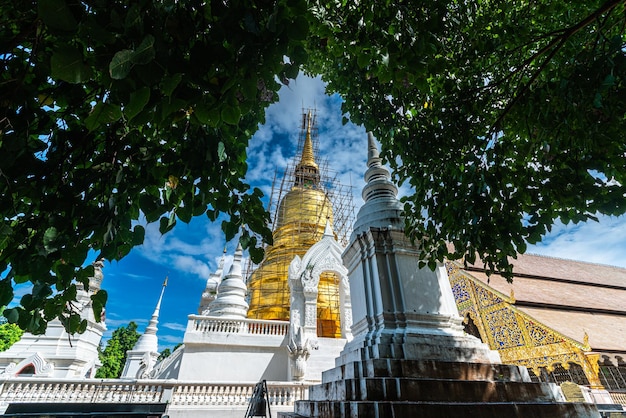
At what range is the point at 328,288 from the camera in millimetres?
14570

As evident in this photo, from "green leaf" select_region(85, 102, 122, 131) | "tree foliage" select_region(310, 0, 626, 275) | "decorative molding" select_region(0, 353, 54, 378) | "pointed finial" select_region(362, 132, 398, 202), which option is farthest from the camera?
"decorative molding" select_region(0, 353, 54, 378)

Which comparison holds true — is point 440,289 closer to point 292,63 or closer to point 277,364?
point 292,63

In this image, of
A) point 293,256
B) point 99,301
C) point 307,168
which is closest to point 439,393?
point 99,301

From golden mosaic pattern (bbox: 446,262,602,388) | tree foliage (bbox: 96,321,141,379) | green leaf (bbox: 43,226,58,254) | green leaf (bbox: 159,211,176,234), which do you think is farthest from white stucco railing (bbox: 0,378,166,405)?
tree foliage (bbox: 96,321,141,379)

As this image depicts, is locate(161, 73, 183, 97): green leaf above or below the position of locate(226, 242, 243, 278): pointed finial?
below

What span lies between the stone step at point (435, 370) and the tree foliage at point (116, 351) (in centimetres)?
2919

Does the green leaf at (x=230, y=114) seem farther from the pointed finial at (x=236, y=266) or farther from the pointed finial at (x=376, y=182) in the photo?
the pointed finial at (x=236, y=266)

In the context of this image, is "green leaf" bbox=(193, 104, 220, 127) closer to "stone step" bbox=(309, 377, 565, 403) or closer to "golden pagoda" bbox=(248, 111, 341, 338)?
"stone step" bbox=(309, 377, 565, 403)

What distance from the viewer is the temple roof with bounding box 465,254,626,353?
275 inches

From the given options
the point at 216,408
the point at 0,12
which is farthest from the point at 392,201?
the point at 216,408

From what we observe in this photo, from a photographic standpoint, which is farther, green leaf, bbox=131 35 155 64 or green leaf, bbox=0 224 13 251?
green leaf, bbox=0 224 13 251

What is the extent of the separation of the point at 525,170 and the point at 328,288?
40.3 feet

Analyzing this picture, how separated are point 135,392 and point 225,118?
7715mm

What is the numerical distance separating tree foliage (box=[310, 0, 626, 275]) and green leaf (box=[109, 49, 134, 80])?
3.85 ft
